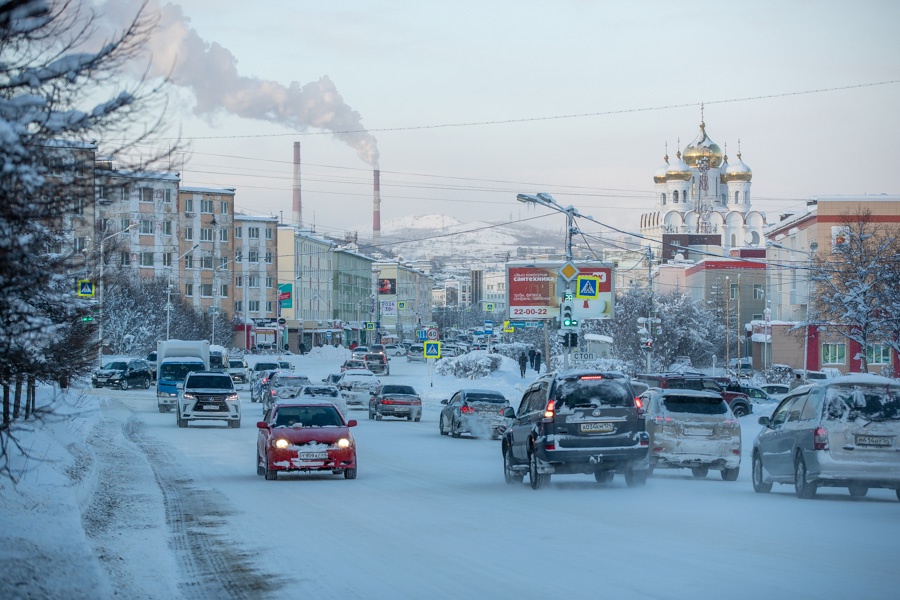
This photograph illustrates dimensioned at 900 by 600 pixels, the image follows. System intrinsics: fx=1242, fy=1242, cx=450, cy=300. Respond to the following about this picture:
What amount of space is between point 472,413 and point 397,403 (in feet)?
34.6

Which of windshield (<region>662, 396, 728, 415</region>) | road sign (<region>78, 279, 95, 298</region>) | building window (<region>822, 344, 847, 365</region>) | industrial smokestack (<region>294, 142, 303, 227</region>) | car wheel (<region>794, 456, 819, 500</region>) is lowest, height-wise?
car wheel (<region>794, 456, 819, 500</region>)

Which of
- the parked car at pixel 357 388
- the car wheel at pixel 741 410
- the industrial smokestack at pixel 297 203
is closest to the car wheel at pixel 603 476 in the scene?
the car wheel at pixel 741 410

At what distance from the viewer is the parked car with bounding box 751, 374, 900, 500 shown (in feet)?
60.0

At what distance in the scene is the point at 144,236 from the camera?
120 metres

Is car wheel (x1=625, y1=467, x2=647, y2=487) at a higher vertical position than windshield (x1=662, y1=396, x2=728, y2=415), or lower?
lower

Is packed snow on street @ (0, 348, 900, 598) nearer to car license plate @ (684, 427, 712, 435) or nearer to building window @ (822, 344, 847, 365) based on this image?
car license plate @ (684, 427, 712, 435)

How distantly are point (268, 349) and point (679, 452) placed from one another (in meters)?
98.4

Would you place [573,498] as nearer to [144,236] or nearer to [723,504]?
[723,504]

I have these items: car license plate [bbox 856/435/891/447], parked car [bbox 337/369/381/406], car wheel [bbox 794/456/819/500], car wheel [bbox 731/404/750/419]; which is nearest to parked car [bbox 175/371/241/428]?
parked car [bbox 337/369/381/406]

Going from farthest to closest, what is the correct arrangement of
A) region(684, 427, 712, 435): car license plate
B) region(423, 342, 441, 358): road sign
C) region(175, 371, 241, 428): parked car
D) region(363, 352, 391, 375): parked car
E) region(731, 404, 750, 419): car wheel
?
region(363, 352, 391, 375): parked car
region(423, 342, 441, 358): road sign
region(731, 404, 750, 419): car wheel
region(175, 371, 241, 428): parked car
region(684, 427, 712, 435): car license plate

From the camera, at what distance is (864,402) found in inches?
738

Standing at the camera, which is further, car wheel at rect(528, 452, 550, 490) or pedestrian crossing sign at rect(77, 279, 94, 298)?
car wheel at rect(528, 452, 550, 490)

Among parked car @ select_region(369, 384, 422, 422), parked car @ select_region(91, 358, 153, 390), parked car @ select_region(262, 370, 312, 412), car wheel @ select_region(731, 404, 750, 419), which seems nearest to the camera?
parked car @ select_region(369, 384, 422, 422)

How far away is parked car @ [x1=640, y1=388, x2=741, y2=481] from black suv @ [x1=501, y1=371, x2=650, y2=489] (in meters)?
2.56
